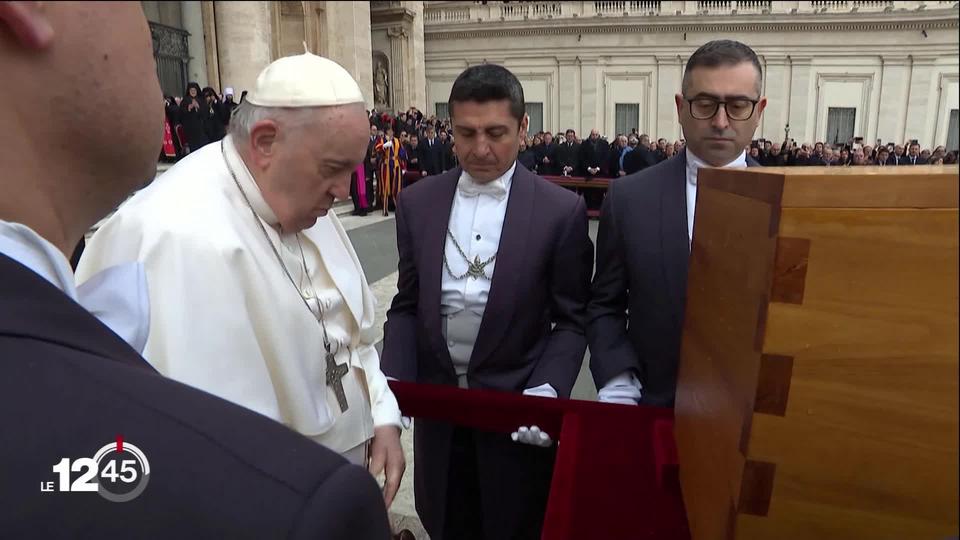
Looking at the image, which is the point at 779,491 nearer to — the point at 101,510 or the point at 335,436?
the point at 101,510

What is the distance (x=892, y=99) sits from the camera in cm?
2292

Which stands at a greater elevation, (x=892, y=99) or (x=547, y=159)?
(x=892, y=99)

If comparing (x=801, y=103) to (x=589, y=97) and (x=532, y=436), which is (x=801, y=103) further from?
(x=532, y=436)

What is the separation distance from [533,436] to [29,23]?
59.0 inches

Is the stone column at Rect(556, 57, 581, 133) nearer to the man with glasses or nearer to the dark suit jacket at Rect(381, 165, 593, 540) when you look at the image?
the dark suit jacket at Rect(381, 165, 593, 540)

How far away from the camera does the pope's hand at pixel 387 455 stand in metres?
1.61

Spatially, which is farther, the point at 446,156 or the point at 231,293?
the point at 446,156

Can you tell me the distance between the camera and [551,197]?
6.40 ft

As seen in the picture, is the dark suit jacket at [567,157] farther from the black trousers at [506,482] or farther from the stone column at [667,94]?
the black trousers at [506,482]

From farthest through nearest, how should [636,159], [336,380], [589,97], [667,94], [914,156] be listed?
1. [589,97]
2. [667,94]
3. [914,156]
4. [636,159]
5. [336,380]

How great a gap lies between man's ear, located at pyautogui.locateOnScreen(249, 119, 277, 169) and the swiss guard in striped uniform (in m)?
10.8

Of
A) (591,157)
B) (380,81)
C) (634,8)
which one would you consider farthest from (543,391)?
(634,8)

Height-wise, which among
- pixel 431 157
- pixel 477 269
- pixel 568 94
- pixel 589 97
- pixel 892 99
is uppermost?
pixel 568 94

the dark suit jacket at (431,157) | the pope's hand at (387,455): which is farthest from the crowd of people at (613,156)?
the pope's hand at (387,455)
